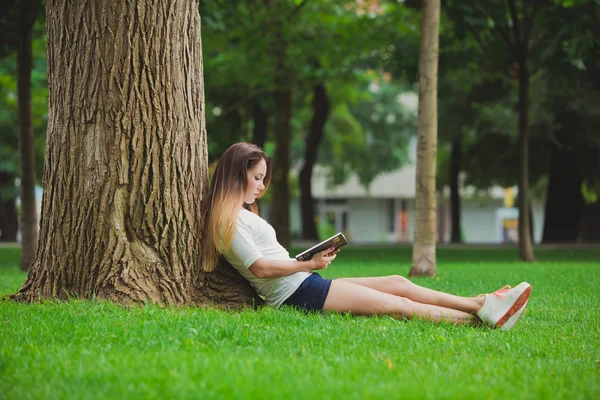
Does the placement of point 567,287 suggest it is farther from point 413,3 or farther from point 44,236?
point 413,3

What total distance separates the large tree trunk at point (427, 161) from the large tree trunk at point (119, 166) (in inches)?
213

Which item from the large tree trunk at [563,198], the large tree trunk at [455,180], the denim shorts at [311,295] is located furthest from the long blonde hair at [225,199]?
the large tree trunk at [455,180]

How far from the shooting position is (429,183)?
11.6 m

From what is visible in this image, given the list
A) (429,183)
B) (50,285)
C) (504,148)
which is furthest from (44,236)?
(504,148)

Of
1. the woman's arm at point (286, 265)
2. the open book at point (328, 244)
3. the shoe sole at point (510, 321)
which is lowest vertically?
the shoe sole at point (510, 321)

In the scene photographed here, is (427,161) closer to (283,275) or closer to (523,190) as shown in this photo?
(523,190)

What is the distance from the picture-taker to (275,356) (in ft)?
15.6

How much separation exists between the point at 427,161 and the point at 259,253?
18.9ft

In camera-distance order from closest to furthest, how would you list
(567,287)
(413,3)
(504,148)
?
(567,287) < (413,3) < (504,148)

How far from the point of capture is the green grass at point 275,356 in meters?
3.91

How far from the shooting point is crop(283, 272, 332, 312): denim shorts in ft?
21.0

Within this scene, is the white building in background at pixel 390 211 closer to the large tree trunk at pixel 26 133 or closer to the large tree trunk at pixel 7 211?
the large tree trunk at pixel 7 211

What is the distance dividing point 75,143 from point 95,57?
0.72 metres

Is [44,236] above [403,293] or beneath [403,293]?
above
